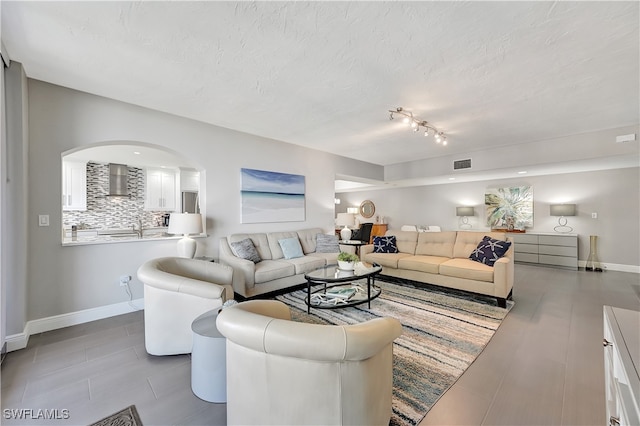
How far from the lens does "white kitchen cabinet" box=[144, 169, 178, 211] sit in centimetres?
620

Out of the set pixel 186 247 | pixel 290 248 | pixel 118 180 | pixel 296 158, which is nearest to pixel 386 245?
pixel 290 248

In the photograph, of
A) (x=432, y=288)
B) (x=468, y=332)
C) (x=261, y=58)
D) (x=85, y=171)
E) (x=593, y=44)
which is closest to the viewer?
(x=593, y=44)

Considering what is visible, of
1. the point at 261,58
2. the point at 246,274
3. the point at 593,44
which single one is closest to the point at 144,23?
the point at 261,58

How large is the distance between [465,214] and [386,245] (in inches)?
144

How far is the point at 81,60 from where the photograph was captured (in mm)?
2268

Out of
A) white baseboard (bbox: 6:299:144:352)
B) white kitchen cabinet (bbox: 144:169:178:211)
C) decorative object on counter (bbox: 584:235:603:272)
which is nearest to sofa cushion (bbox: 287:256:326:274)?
white baseboard (bbox: 6:299:144:352)

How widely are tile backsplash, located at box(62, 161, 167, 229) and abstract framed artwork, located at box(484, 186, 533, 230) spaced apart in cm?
890

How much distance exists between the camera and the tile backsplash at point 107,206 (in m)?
5.48

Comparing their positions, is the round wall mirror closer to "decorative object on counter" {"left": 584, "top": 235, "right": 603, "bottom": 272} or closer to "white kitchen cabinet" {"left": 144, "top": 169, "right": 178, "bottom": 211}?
"decorative object on counter" {"left": 584, "top": 235, "right": 603, "bottom": 272}

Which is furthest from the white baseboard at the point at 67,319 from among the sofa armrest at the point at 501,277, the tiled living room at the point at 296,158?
the sofa armrest at the point at 501,277

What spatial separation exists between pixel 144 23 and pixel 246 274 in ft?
9.02

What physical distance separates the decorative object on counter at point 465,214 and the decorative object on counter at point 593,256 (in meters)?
2.37

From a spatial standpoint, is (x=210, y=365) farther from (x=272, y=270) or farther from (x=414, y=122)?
(x=414, y=122)

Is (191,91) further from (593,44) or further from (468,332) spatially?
(468,332)
